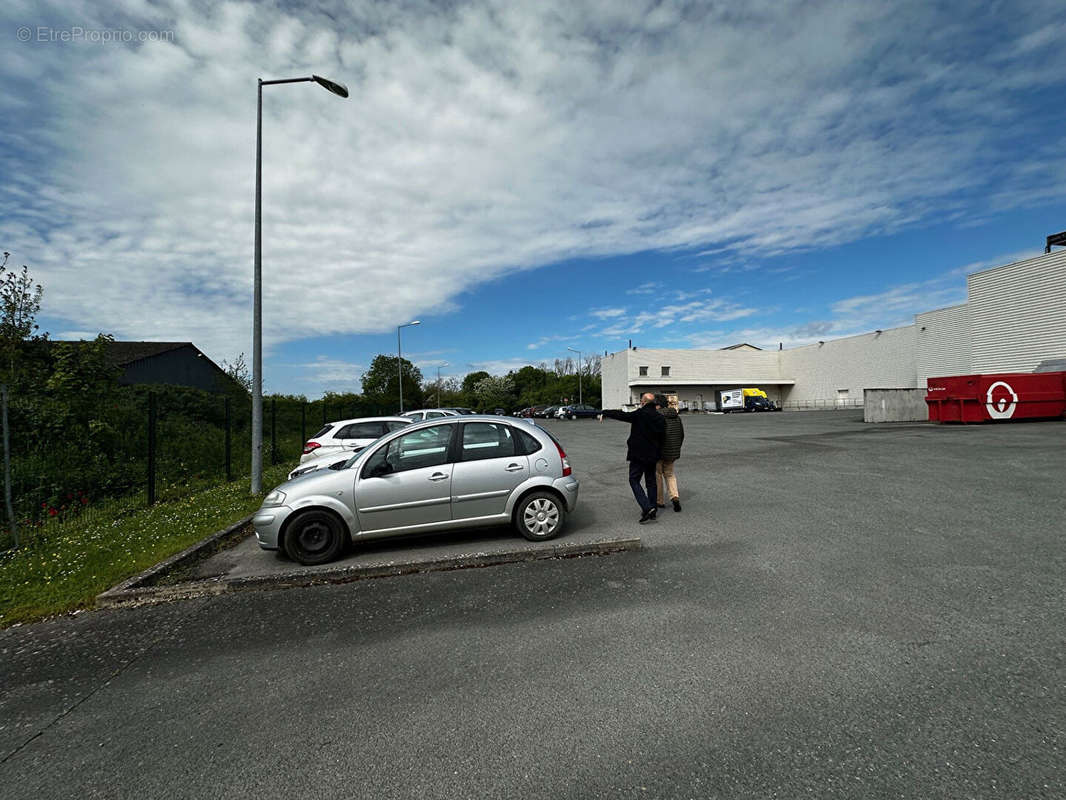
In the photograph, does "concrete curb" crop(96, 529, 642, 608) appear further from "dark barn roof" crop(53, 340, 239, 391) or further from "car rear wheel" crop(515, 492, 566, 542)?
"dark barn roof" crop(53, 340, 239, 391)

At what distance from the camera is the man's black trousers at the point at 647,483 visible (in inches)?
270

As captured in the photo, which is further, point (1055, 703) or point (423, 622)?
point (423, 622)

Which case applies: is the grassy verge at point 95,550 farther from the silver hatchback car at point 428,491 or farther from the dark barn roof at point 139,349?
the dark barn roof at point 139,349

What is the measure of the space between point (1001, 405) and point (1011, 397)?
17.8 inches

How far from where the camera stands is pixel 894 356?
46.6 metres

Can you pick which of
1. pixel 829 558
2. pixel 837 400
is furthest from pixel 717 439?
pixel 837 400

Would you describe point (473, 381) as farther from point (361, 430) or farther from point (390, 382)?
point (361, 430)

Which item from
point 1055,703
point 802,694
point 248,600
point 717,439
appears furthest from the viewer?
point 717,439

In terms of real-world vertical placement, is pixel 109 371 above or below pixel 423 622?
above

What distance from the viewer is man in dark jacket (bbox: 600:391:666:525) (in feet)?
22.2

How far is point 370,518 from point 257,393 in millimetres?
5926

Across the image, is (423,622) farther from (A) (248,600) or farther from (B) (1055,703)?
(B) (1055,703)

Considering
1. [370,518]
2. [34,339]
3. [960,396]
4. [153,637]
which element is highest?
[34,339]

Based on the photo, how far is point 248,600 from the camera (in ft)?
15.5
